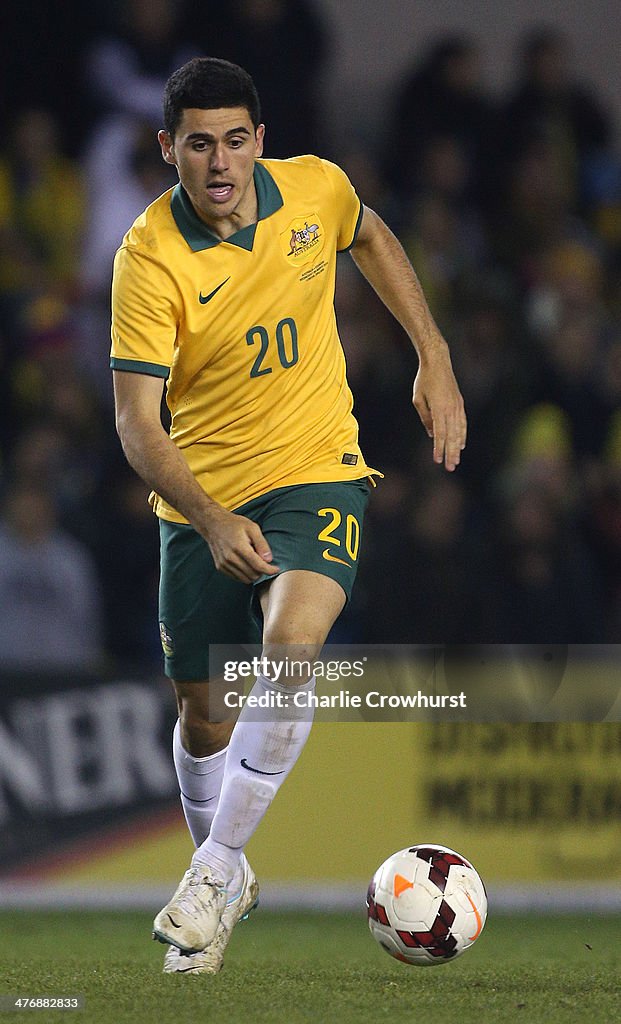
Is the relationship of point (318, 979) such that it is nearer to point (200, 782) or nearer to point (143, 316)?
point (200, 782)

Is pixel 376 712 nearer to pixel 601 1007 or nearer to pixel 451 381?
pixel 451 381

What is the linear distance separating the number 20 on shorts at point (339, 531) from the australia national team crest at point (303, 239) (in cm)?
77

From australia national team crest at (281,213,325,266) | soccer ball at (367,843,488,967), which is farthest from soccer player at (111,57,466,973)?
soccer ball at (367,843,488,967)

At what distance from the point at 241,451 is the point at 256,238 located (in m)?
0.63

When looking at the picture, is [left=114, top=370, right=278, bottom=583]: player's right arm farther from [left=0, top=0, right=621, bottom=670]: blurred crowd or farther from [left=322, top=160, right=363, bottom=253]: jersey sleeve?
[left=0, top=0, right=621, bottom=670]: blurred crowd

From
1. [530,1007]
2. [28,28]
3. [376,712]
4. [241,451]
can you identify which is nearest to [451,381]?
[241,451]

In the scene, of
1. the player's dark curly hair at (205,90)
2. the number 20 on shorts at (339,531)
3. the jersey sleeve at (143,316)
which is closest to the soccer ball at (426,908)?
the number 20 on shorts at (339,531)

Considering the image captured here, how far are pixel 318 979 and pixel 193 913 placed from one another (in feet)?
1.38

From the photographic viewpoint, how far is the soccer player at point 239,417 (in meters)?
4.26

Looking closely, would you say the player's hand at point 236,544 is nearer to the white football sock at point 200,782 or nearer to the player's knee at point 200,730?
the player's knee at point 200,730

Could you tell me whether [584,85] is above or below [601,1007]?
above

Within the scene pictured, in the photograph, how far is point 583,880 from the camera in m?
6.87

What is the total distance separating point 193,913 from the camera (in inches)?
165

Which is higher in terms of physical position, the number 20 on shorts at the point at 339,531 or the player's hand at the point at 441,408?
the player's hand at the point at 441,408
